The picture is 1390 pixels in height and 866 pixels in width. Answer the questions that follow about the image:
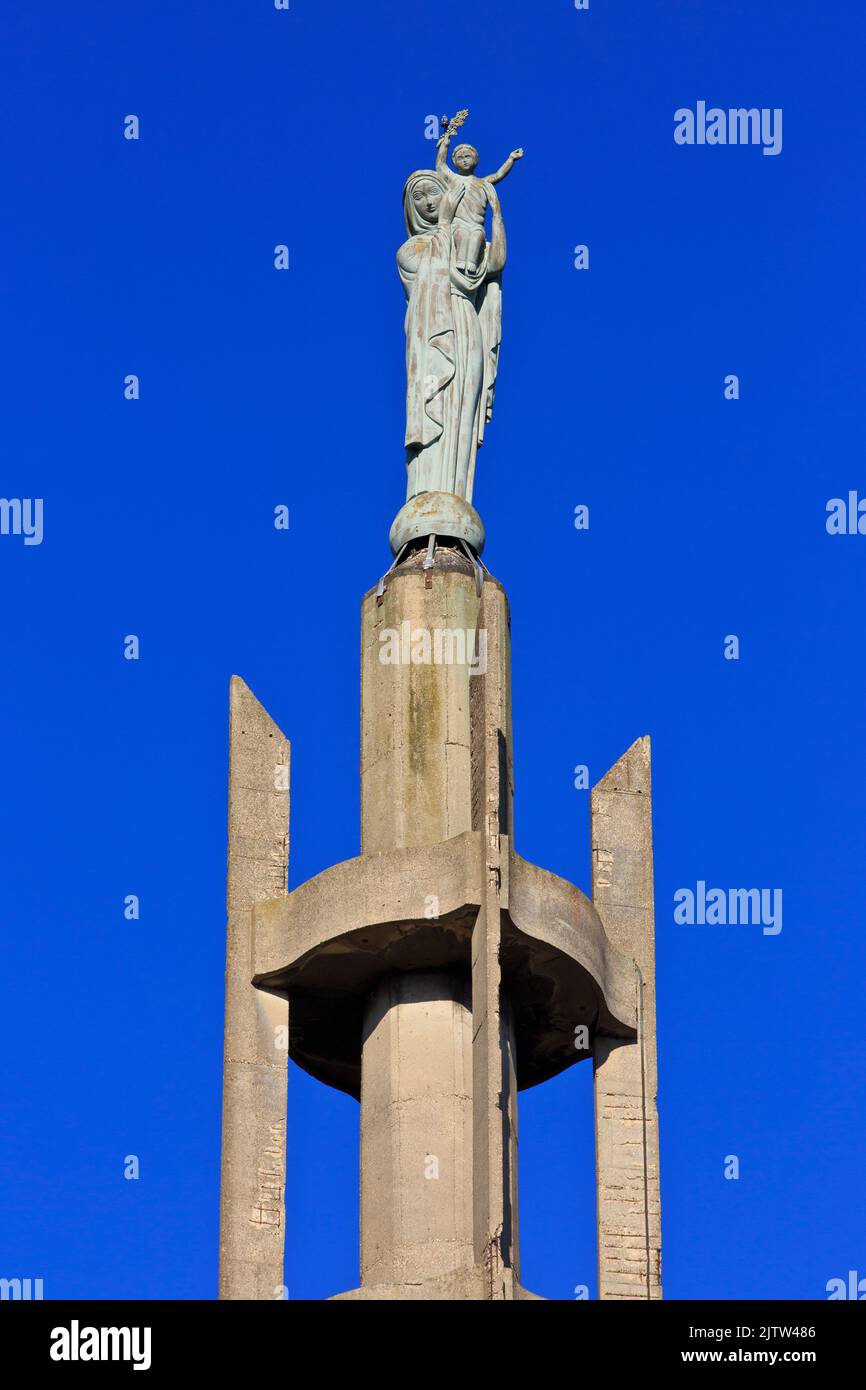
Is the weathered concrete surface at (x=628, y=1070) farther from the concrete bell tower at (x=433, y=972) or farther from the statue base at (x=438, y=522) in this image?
the statue base at (x=438, y=522)

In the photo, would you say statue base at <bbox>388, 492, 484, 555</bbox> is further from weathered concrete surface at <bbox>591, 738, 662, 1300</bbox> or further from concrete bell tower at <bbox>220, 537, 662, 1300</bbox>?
weathered concrete surface at <bbox>591, 738, 662, 1300</bbox>

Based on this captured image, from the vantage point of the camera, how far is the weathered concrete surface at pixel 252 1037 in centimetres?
4241

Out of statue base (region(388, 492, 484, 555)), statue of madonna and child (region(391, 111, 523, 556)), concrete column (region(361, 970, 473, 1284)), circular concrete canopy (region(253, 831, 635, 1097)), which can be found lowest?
concrete column (region(361, 970, 473, 1284))

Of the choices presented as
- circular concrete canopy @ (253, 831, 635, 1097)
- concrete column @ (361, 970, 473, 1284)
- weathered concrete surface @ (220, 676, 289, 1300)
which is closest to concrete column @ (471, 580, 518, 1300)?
circular concrete canopy @ (253, 831, 635, 1097)

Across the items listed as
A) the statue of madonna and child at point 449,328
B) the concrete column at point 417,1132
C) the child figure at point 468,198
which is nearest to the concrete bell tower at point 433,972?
the concrete column at point 417,1132

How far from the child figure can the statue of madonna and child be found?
13 millimetres

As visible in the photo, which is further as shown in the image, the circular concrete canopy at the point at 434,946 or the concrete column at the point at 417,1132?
the circular concrete canopy at the point at 434,946

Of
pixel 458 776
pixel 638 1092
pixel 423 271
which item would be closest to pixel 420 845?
pixel 458 776

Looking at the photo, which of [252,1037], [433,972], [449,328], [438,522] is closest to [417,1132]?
[433,972]

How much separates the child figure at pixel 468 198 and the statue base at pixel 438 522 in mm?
3322

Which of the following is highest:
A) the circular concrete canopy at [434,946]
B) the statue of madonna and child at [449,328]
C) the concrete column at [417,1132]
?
the statue of madonna and child at [449,328]

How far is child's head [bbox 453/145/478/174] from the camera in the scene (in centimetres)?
4822

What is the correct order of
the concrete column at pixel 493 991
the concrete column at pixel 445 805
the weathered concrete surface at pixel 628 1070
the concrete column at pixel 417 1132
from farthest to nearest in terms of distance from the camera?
the weathered concrete surface at pixel 628 1070 < the concrete column at pixel 417 1132 < the concrete column at pixel 445 805 < the concrete column at pixel 493 991

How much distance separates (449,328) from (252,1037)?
970 cm
